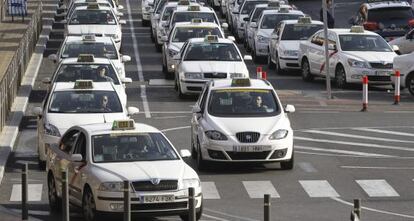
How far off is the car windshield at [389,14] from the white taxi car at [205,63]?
1081 cm

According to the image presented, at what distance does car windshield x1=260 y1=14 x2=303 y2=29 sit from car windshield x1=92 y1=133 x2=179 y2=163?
26.3 meters

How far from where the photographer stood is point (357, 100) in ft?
123

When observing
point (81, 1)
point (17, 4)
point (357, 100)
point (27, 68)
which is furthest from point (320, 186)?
point (17, 4)

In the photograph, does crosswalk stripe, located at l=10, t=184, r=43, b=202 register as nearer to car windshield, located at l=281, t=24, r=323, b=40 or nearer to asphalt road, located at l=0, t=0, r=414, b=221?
asphalt road, located at l=0, t=0, r=414, b=221

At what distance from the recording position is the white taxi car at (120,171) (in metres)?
20.5

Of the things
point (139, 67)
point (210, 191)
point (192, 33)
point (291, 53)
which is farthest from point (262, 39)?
point (210, 191)

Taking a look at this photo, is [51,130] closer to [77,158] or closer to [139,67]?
[77,158]

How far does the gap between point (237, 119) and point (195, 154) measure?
128 cm

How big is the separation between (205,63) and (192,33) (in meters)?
5.98

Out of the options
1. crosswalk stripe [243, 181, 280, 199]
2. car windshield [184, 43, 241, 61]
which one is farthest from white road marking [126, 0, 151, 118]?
crosswalk stripe [243, 181, 280, 199]

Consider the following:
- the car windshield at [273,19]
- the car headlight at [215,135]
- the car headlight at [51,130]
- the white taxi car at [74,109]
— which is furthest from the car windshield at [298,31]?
the car headlight at [51,130]

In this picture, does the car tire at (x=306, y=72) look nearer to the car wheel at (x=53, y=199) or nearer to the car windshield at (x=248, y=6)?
the car windshield at (x=248, y=6)

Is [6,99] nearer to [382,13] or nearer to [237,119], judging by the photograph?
[237,119]

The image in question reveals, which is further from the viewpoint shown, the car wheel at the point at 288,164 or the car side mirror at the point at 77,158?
the car wheel at the point at 288,164
